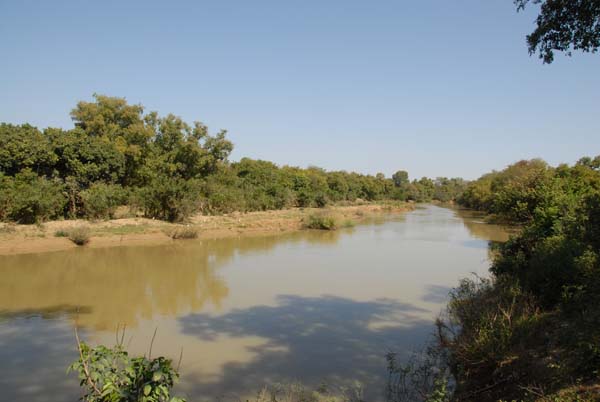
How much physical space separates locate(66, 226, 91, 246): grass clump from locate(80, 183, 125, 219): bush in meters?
2.87

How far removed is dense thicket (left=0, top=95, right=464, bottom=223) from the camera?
18.9 m

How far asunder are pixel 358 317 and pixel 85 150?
18.0 m

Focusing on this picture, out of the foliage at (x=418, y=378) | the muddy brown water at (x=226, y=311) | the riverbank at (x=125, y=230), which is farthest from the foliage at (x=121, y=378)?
the riverbank at (x=125, y=230)

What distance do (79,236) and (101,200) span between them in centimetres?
348

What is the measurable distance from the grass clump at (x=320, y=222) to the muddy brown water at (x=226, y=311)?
8.78 meters

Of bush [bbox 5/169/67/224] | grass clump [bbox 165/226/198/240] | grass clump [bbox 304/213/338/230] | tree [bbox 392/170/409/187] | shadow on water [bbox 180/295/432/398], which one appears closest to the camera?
shadow on water [bbox 180/295/432/398]

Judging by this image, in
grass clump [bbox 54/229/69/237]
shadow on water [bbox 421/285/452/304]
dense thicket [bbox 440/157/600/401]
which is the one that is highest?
grass clump [bbox 54/229/69/237]

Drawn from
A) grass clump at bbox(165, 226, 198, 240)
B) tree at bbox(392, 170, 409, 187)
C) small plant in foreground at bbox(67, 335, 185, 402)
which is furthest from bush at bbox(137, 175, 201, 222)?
tree at bbox(392, 170, 409, 187)

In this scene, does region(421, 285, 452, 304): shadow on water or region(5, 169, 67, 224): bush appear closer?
region(421, 285, 452, 304): shadow on water

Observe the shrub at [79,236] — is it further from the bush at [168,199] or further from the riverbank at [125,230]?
the bush at [168,199]

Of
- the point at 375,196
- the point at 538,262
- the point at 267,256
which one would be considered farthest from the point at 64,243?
the point at 375,196

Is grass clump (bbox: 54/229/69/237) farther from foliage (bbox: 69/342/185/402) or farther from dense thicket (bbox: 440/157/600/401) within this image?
foliage (bbox: 69/342/185/402)

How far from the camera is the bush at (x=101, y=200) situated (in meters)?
20.0

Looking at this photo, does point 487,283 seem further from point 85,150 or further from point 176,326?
point 85,150
